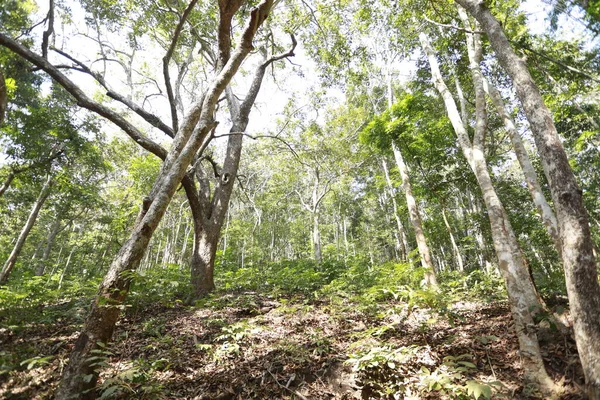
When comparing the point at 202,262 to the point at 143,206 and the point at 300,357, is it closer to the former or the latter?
the point at 143,206

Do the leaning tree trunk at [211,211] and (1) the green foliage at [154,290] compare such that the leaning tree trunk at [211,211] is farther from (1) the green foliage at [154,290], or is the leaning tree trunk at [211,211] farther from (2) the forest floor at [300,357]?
(2) the forest floor at [300,357]

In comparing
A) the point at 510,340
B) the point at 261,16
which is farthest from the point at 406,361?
the point at 261,16

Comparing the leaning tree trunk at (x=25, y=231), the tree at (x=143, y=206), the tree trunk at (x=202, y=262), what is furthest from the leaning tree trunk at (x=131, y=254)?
the leaning tree trunk at (x=25, y=231)

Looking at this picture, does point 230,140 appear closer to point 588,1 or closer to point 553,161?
point 553,161

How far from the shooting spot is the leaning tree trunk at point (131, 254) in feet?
Result: 9.55

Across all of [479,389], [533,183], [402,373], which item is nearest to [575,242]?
[479,389]

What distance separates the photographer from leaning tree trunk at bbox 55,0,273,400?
115 inches

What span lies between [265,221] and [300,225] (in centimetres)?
443

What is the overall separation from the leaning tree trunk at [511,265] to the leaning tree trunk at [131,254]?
4.11 meters

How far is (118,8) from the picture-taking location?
870 centimetres

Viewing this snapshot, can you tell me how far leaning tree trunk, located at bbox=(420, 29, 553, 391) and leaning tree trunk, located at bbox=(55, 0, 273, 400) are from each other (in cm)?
411

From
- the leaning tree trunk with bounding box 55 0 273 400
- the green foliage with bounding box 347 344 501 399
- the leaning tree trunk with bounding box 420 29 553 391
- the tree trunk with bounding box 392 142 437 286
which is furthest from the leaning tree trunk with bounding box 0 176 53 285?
the leaning tree trunk with bounding box 420 29 553 391

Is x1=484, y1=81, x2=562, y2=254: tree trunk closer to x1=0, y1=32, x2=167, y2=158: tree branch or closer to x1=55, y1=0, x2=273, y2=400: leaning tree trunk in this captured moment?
x1=55, y1=0, x2=273, y2=400: leaning tree trunk

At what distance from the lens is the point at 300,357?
3830 millimetres
